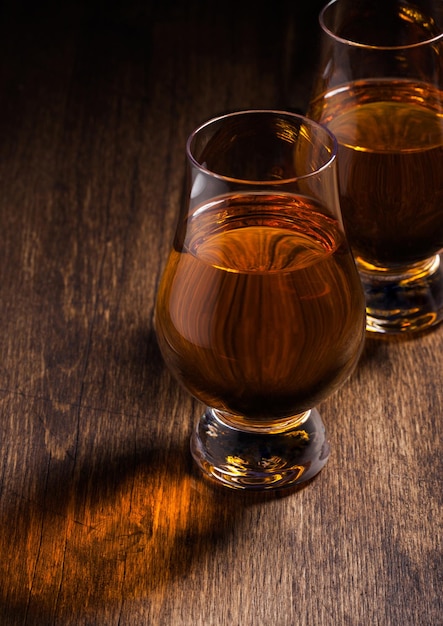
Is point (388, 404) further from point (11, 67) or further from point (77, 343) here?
point (11, 67)

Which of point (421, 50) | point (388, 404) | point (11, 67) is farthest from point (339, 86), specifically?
point (11, 67)

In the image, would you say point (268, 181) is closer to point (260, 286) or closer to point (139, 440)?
point (260, 286)

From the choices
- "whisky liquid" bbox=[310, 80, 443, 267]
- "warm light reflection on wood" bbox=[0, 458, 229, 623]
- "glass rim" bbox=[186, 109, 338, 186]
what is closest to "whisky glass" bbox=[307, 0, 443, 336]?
"whisky liquid" bbox=[310, 80, 443, 267]

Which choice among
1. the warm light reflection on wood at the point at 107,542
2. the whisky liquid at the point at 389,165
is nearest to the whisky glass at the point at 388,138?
the whisky liquid at the point at 389,165

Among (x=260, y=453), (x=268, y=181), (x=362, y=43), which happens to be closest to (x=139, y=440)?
(x=260, y=453)

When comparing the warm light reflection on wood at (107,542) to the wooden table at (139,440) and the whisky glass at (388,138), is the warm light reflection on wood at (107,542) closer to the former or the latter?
the wooden table at (139,440)

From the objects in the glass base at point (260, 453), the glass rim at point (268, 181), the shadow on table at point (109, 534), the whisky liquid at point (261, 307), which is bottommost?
the shadow on table at point (109, 534)
